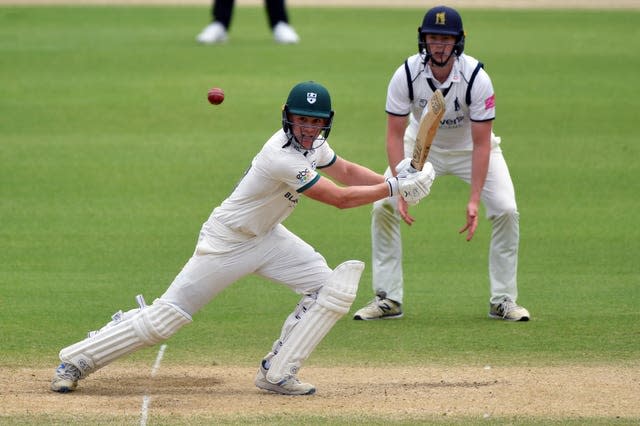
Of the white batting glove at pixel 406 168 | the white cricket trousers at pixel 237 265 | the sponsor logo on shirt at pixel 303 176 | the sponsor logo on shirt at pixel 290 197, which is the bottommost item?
the white cricket trousers at pixel 237 265

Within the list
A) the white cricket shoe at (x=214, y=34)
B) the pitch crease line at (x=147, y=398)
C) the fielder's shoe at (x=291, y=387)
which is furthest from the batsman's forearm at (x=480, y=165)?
the white cricket shoe at (x=214, y=34)

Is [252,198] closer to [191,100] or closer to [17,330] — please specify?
[17,330]

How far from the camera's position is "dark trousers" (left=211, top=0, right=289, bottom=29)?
59.9ft

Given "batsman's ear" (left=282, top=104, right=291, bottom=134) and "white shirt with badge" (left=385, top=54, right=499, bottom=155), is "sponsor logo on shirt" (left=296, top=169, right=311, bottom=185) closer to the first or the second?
"batsman's ear" (left=282, top=104, right=291, bottom=134)

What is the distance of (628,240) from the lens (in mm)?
10547

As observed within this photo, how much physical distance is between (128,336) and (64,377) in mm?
427

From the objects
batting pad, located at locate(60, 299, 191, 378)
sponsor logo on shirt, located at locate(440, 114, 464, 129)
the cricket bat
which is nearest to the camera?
batting pad, located at locate(60, 299, 191, 378)

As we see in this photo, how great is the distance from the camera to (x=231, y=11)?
60.5 ft

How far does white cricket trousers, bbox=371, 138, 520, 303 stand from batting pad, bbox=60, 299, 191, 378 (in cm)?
220

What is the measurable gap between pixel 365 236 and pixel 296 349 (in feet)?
13.6

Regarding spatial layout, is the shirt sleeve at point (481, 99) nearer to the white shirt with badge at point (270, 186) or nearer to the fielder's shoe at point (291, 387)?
the white shirt with badge at point (270, 186)

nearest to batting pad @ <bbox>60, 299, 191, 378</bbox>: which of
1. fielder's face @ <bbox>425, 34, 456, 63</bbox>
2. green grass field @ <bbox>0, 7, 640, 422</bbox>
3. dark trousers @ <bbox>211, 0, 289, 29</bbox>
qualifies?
green grass field @ <bbox>0, 7, 640, 422</bbox>

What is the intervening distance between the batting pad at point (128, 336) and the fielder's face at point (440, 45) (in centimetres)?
250

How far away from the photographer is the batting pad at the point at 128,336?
21.9 ft
